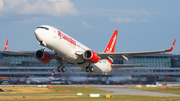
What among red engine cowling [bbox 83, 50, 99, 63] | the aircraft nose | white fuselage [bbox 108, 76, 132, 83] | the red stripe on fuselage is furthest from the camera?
white fuselage [bbox 108, 76, 132, 83]

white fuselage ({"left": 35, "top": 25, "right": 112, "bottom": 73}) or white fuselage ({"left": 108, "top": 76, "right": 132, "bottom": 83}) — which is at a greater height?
white fuselage ({"left": 35, "top": 25, "right": 112, "bottom": 73})

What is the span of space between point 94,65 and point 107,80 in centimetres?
5589

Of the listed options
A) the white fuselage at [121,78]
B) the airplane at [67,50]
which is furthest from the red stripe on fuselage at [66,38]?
the white fuselage at [121,78]

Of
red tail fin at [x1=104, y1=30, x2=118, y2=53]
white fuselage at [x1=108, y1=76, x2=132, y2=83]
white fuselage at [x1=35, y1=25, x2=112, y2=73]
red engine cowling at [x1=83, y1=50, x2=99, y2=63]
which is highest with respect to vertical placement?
red tail fin at [x1=104, y1=30, x2=118, y2=53]

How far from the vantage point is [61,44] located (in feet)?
122

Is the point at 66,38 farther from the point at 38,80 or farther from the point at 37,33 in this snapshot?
the point at 38,80

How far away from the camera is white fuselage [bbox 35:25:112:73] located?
3491cm

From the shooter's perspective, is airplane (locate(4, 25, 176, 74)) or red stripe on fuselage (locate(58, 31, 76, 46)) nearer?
airplane (locate(4, 25, 176, 74))

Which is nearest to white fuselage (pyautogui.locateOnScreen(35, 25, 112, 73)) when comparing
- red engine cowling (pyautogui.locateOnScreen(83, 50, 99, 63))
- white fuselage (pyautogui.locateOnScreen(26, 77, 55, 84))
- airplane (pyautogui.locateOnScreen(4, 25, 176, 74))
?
airplane (pyautogui.locateOnScreen(4, 25, 176, 74))

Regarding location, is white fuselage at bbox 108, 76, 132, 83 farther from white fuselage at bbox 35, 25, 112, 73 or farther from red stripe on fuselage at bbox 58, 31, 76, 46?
red stripe on fuselage at bbox 58, 31, 76, 46

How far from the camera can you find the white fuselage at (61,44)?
34.9m

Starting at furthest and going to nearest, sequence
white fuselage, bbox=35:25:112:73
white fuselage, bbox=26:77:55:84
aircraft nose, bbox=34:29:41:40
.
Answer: white fuselage, bbox=26:77:55:84
white fuselage, bbox=35:25:112:73
aircraft nose, bbox=34:29:41:40

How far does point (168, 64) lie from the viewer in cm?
15462

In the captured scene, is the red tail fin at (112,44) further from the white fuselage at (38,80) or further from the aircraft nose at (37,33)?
the white fuselage at (38,80)
